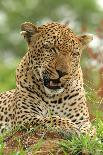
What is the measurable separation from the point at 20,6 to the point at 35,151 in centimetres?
4332

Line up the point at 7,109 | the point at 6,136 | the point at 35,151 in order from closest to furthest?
the point at 35,151 < the point at 6,136 < the point at 7,109

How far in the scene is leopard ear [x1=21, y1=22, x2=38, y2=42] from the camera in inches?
438

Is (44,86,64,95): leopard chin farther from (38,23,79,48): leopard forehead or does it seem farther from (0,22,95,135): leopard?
(38,23,79,48): leopard forehead

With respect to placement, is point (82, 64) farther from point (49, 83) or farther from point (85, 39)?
point (49, 83)

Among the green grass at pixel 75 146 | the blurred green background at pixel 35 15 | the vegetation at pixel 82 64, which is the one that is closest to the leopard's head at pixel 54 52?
the vegetation at pixel 82 64

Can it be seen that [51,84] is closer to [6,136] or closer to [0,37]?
[6,136]

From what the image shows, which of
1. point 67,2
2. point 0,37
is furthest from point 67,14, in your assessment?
point 0,37

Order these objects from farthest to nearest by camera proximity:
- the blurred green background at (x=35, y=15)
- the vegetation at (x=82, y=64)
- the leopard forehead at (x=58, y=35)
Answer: the blurred green background at (x=35, y=15) < the leopard forehead at (x=58, y=35) < the vegetation at (x=82, y=64)

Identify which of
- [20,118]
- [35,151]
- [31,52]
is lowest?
[35,151]

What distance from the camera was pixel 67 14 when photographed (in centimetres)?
5053

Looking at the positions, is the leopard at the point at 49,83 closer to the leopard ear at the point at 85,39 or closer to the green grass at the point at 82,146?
the leopard ear at the point at 85,39

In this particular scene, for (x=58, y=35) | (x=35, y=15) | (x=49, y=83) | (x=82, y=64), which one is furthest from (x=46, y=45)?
(x=35, y=15)

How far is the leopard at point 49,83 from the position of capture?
1055cm

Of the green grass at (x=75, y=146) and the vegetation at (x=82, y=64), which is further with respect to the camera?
the vegetation at (x=82, y=64)
